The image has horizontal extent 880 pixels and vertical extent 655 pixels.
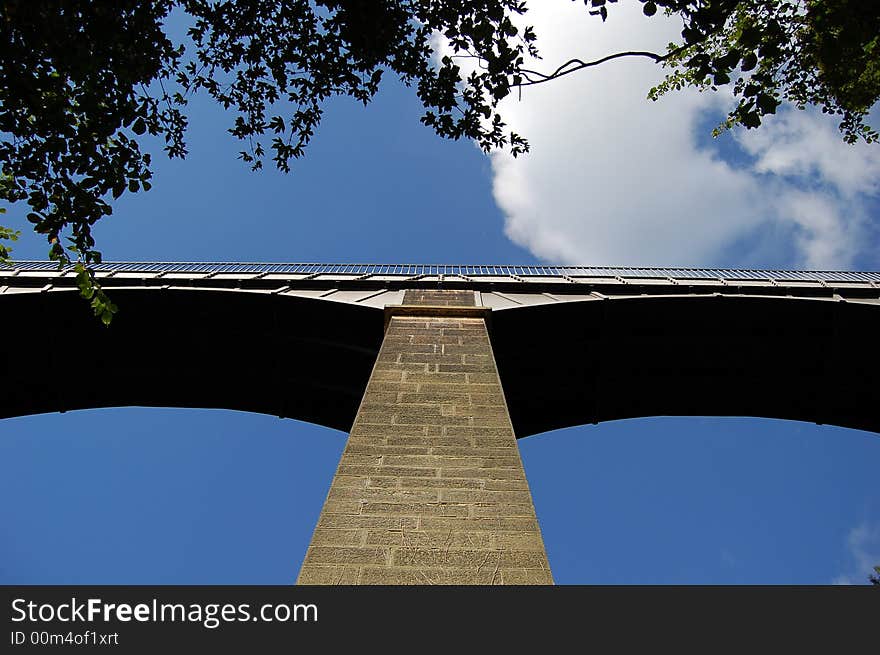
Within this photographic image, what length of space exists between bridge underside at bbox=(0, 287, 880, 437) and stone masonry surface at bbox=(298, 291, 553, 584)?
17.3ft

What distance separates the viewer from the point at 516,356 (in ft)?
42.6

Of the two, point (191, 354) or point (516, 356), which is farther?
point (191, 354)

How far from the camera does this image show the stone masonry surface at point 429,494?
424 centimetres

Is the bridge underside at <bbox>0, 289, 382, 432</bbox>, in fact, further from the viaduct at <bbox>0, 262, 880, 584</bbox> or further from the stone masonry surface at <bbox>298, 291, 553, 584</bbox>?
the stone masonry surface at <bbox>298, 291, 553, 584</bbox>

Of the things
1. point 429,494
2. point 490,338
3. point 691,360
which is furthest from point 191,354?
point 691,360

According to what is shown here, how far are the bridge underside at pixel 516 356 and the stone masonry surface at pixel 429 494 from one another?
5271 mm

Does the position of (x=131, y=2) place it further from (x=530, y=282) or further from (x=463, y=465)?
(x=530, y=282)

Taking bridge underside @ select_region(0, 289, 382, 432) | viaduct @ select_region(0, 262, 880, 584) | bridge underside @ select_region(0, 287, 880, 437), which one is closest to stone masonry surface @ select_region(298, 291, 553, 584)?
viaduct @ select_region(0, 262, 880, 584)

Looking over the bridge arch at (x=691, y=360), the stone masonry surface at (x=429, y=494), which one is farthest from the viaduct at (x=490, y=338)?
the stone masonry surface at (x=429, y=494)

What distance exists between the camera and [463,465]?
5523 millimetres

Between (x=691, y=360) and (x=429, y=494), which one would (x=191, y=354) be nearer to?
(x=429, y=494)

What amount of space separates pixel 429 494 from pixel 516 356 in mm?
8165

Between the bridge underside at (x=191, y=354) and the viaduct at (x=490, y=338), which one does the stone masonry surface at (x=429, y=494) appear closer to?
the viaduct at (x=490, y=338)

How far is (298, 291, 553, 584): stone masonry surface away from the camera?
4238mm
